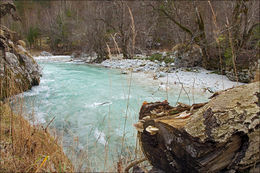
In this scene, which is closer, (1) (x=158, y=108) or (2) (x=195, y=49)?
(1) (x=158, y=108)

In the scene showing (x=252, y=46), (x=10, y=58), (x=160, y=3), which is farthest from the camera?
(x=160, y=3)

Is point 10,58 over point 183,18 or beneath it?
beneath

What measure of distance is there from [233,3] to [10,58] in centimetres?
845

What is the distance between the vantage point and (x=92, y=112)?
4.20m

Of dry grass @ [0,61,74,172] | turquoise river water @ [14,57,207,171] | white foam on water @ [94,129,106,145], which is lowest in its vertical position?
white foam on water @ [94,129,106,145]

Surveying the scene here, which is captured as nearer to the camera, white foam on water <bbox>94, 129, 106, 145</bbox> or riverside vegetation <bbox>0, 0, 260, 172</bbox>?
riverside vegetation <bbox>0, 0, 260, 172</bbox>

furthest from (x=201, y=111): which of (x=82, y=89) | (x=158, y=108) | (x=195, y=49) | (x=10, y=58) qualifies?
(x=195, y=49)

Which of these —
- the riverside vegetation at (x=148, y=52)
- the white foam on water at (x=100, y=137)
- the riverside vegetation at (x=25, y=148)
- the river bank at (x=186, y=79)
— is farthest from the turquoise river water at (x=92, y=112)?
the river bank at (x=186, y=79)

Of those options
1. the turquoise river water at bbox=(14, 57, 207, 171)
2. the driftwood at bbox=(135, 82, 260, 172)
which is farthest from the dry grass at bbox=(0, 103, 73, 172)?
the driftwood at bbox=(135, 82, 260, 172)

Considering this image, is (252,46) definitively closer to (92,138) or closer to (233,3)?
(233,3)

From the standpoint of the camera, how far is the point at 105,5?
13.3m

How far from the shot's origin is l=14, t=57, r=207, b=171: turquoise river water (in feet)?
8.34

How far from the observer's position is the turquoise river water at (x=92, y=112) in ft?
8.34

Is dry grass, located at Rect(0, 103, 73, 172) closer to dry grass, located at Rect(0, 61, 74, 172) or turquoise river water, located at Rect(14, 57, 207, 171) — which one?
dry grass, located at Rect(0, 61, 74, 172)
